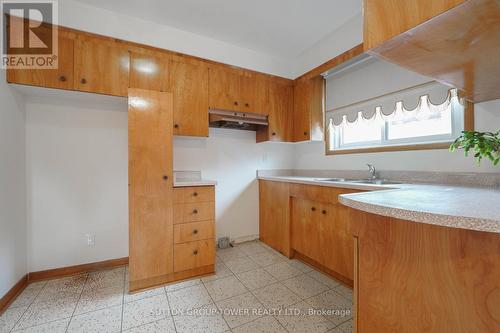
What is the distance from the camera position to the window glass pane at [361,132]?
7.63 feet

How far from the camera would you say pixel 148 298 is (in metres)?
1.70

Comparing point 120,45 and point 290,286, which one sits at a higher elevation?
point 120,45

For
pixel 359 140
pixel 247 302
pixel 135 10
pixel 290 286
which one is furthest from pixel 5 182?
pixel 359 140

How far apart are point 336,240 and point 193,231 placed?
52.9 inches

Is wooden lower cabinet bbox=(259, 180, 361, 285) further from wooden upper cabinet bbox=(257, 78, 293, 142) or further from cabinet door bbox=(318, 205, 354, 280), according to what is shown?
wooden upper cabinet bbox=(257, 78, 293, 142)

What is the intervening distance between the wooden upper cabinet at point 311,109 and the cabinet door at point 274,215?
789 mm

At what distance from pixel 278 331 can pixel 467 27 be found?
1.75 m

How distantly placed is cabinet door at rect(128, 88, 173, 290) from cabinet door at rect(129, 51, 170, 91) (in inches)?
9.8

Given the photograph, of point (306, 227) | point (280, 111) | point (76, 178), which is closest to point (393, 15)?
point (306, 227)

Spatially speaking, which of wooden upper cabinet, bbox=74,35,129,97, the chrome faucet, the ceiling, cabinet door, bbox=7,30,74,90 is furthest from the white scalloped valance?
cabinet door, bbox=7,30,74,90

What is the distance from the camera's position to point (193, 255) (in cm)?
200

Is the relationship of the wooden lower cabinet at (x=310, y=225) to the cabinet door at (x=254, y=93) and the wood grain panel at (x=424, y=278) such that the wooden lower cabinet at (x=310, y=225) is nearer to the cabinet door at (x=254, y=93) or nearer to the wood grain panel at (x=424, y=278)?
the wood grain panel at (x=424, y=278)

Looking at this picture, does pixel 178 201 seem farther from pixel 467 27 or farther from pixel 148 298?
pixel 467 27

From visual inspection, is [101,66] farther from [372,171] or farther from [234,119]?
[372,171]
